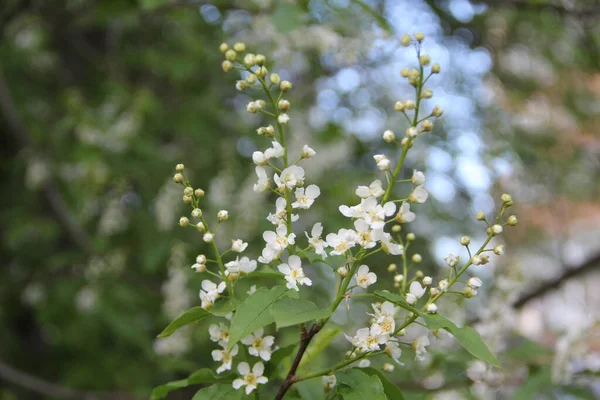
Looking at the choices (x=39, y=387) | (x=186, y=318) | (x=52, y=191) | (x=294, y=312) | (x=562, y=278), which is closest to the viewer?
(x=294, y=312)

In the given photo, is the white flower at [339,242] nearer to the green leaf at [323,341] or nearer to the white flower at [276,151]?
the white flower at [276,151]

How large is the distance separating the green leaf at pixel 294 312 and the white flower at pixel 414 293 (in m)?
0.19

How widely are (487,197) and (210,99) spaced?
2.32 m

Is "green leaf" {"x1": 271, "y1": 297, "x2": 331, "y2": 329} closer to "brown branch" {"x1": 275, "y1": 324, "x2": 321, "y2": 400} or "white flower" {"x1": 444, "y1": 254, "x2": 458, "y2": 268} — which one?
"brown branch" {"x1": 275, "y1": 324, "x2": 321, "y2": 400}

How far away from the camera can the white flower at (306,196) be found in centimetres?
124

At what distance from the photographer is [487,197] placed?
487 centimetres

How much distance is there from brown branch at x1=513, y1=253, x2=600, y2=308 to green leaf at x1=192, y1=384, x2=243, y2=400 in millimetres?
3135

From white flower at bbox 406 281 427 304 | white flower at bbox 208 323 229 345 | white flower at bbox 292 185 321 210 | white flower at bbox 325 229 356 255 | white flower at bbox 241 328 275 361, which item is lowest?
white flower at bbox 208 323 229 345

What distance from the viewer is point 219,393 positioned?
4.22ft

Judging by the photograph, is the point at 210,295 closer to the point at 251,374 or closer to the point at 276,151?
the point at 251,374

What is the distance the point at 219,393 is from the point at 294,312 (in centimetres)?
32

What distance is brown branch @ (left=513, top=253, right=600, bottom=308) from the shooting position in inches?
160

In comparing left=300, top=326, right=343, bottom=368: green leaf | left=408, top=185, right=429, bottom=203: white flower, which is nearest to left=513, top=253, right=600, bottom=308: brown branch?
left=300, top=326, right=343, bottom=368: green leaf

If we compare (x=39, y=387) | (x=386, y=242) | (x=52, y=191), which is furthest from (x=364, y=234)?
(x=52, y=191)
